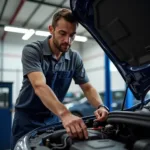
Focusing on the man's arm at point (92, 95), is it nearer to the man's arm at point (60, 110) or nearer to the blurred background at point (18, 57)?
the man's arm at point (60, 110)

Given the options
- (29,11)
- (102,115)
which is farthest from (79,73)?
(29,11)

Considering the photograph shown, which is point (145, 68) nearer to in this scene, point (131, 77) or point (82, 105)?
point (131, 77)

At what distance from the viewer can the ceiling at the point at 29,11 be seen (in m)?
7.92

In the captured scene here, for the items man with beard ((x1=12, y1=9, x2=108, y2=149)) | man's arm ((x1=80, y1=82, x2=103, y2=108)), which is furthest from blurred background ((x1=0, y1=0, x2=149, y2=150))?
man with beard ((x1=12, y1=9, x2=108, y2=149))

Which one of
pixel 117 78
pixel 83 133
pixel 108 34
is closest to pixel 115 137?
pixel 83 133

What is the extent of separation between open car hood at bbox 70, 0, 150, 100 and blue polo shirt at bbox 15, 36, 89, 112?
0.44 meters

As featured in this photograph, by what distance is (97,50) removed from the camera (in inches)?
519

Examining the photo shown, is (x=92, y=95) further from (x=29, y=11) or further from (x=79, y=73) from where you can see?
(x=29, y=11)

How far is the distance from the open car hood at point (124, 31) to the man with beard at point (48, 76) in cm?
21

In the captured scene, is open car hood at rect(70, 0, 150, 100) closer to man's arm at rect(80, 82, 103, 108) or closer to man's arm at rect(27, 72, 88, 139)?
man's arm at rect(80, 82, 103, 108)

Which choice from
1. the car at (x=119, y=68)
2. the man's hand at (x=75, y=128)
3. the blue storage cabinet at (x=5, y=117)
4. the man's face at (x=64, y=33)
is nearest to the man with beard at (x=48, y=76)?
the man's face at (x=64, y=33)

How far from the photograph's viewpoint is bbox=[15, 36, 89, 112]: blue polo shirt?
1761mm

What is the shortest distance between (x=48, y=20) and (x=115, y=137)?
9.02 meters

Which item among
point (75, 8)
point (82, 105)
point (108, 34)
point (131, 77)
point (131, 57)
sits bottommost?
point (82, 105)
